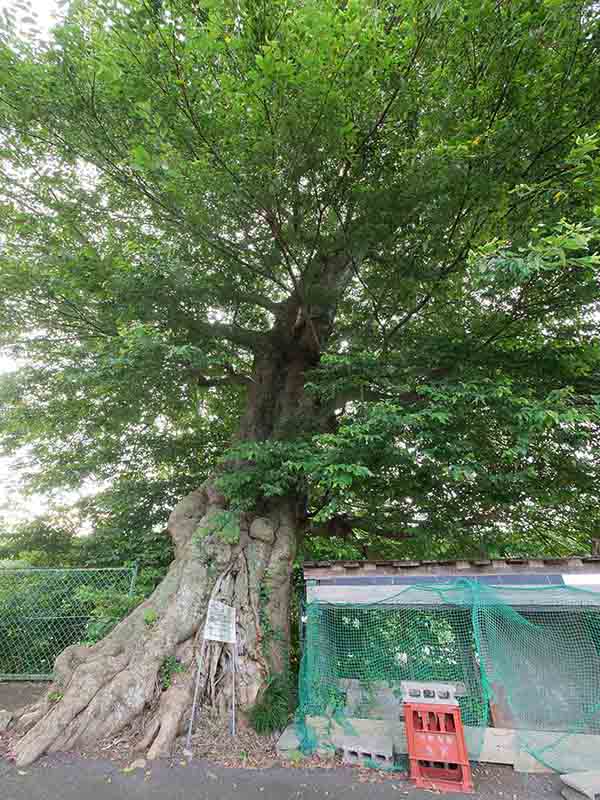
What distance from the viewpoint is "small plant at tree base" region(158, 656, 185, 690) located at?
13.9 ft

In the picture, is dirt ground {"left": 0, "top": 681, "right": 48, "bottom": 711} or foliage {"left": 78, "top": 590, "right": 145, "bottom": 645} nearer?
dirt ground {"left": 0, "top": 681, "right": 48, "bottom": 711}

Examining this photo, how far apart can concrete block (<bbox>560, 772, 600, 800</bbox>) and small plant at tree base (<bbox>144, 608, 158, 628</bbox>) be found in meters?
4.15

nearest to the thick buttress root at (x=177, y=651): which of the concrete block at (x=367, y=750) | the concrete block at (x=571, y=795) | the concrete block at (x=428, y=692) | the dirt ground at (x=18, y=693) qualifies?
the dirt ground at (x=18, y=693)

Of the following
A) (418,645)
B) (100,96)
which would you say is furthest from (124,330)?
(418,645)

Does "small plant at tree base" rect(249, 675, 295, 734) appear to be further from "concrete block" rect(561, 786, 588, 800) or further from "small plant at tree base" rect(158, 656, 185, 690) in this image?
"concrete block" rect(561, 786, 588, 800)

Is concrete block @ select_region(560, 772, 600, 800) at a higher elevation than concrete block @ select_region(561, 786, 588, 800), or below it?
higher

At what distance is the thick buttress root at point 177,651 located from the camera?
382cm

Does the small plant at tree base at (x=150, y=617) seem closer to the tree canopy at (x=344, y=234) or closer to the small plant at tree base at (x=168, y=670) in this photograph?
the small plant at tree base at (x=168, y=670)

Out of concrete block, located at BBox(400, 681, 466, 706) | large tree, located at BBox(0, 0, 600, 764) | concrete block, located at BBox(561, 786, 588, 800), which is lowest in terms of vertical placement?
concrete block, located at BBox(561, 786, 588, 800)

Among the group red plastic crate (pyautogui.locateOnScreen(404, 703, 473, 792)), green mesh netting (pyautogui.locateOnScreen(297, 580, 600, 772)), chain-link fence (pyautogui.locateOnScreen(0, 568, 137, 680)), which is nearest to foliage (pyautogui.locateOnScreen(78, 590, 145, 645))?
chain-link fence (pyautogui.locateOnScreen(0, 568, 137, 680))

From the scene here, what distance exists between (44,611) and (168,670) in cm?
301

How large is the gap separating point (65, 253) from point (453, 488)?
246 inches

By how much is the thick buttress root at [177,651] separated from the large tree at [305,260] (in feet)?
0.09

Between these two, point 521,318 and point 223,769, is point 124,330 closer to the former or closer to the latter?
point 223,769
